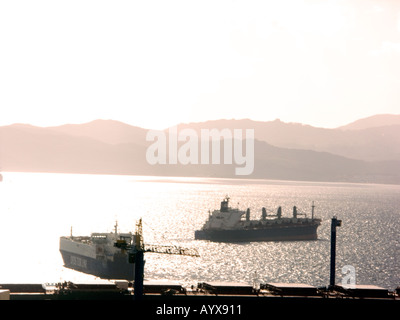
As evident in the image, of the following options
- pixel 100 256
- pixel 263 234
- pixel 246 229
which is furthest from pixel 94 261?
pixel 263 234

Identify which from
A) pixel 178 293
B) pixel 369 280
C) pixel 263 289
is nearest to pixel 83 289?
pixel 178 293

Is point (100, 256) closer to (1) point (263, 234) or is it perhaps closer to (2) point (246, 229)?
(2) point (246, 229)

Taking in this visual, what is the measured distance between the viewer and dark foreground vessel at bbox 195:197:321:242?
586 feet

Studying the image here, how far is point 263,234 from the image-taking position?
185m

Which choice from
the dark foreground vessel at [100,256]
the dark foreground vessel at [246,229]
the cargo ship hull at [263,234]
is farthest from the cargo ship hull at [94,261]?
the dark foreground vessel at [246,229]

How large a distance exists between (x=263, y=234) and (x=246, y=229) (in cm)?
623

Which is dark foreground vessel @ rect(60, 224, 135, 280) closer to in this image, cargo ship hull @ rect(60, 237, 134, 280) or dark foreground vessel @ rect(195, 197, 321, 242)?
cargo ship hull @ rect(60, 237, 134, 280)

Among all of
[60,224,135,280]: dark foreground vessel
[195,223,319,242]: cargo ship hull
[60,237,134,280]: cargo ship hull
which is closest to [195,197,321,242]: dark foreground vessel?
[195,223,319,242]: cargo ship hull

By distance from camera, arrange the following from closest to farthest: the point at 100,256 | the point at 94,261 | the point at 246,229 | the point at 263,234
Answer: the point at 100,256, the point at 94,261, the point at 246,229, the point at 263,234

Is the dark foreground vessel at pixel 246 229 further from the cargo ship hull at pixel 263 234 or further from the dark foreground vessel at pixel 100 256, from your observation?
the dark foreground vessel at pixel 100 256

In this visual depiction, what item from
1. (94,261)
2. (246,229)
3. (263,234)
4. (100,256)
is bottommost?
(94,261)

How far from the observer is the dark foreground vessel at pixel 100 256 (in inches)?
4397
